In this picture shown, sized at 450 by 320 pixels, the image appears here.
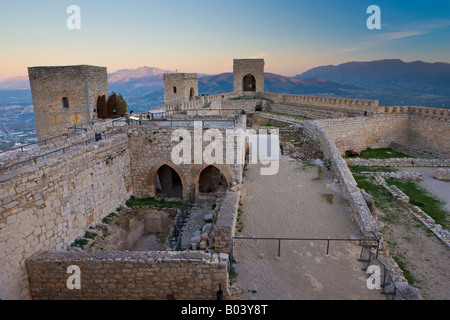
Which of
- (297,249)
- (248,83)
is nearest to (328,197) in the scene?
(297,249)

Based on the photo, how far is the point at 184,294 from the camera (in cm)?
634

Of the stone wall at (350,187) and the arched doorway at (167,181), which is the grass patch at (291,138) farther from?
the arched doorway at (167,181)

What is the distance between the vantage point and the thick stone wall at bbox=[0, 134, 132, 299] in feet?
21.1

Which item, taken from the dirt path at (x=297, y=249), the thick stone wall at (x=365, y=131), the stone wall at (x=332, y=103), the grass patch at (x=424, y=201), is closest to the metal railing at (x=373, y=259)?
the dirt path at (x=297, y=249)

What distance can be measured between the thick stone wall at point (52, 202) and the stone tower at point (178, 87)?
21071 millimetres

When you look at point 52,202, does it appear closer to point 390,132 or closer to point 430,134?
point 390,132

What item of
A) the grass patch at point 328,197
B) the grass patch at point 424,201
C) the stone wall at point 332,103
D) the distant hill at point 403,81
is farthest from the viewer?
the distant hill at point 403,81

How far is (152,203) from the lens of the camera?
1182 centimetres

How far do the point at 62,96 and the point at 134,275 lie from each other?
16.4 m

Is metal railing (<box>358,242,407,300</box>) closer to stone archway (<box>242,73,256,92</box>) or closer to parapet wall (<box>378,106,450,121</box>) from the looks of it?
parapet wall (<box>378,106,450,121</box>)

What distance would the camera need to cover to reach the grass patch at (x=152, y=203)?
11.6 meters

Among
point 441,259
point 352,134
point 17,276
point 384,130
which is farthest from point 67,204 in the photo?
point 384,130

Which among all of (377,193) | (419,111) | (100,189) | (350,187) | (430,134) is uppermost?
(419,111)
